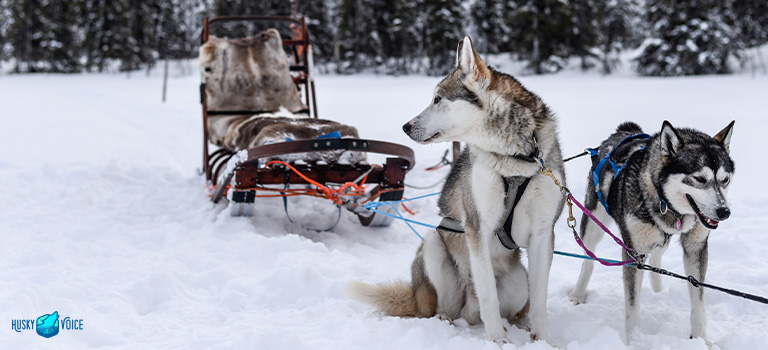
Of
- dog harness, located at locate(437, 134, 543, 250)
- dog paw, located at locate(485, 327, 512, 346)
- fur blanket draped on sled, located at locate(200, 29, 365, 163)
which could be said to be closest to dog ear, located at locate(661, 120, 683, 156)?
dog harness, located at locate(437, 134, 543, 250)

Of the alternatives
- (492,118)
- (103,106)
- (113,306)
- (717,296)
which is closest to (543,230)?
(492,118)

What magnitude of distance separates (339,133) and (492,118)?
2.34m

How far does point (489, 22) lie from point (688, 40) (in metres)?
11.2

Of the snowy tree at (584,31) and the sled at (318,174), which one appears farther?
the snowy tree at (584,31)

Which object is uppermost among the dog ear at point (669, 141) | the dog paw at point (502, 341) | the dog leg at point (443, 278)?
the dog ear at point (669, 141)

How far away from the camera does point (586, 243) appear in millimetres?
3619

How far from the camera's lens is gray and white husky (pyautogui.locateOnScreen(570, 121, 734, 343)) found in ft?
7.95

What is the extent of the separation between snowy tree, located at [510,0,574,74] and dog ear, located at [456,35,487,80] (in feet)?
89.9

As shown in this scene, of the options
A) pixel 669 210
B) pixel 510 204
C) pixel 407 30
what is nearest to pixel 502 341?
pixel 510 204

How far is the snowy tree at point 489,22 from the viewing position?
31.3 meters

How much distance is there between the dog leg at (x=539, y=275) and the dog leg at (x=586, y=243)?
2.80ft

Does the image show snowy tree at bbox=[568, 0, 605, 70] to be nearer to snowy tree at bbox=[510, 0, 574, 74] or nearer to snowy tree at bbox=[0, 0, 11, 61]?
snowy tree at bbox=[510, 0, 574, 74]

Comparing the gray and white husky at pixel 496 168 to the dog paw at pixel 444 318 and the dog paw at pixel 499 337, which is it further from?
the dog paw at pixel 444 318

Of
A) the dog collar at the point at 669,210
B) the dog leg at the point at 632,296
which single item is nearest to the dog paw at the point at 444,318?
the dog leg at the point at 632,296
